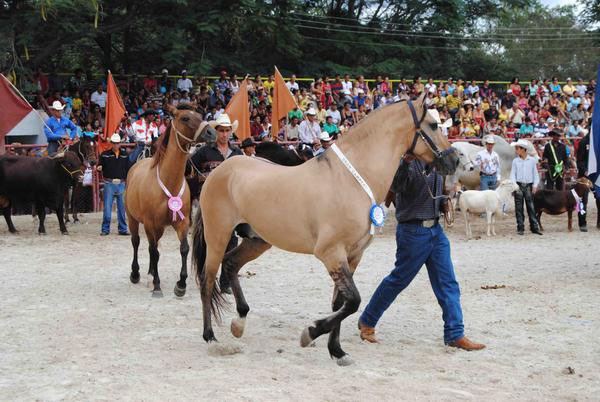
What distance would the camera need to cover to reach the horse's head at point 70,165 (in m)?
15.9

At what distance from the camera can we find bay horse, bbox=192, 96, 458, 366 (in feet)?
20.7

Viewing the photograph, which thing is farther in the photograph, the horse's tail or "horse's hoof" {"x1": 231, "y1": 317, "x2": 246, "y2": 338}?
the horse's tail

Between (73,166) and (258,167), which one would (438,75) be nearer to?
(73,166)

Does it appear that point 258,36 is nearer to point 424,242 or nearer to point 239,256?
point 239,256

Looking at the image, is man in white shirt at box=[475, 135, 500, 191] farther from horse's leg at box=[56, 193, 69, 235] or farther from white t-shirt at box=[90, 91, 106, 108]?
white t-shirt at box=[90, 91, 106, 108]

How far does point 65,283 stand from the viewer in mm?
10539

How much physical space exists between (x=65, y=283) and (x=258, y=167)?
467 centimetres

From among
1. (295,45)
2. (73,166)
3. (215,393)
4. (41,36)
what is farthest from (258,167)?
(295,45)

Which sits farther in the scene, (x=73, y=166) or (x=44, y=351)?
(x=73, y=166)

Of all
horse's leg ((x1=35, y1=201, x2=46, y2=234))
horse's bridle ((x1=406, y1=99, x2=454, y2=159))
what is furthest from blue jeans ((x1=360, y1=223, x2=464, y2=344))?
horse's leg ((x1=35, y1=201, x2=46, y2=234))

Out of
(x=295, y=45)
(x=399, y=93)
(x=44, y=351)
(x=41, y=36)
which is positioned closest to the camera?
(x=44, y=351)

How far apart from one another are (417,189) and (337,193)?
0.99 m

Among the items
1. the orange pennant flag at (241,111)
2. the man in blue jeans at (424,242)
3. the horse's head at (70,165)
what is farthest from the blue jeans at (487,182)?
the man in blue jeans at (424,242)

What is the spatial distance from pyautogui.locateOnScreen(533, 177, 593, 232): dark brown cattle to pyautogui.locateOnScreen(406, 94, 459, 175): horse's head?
10.1m
